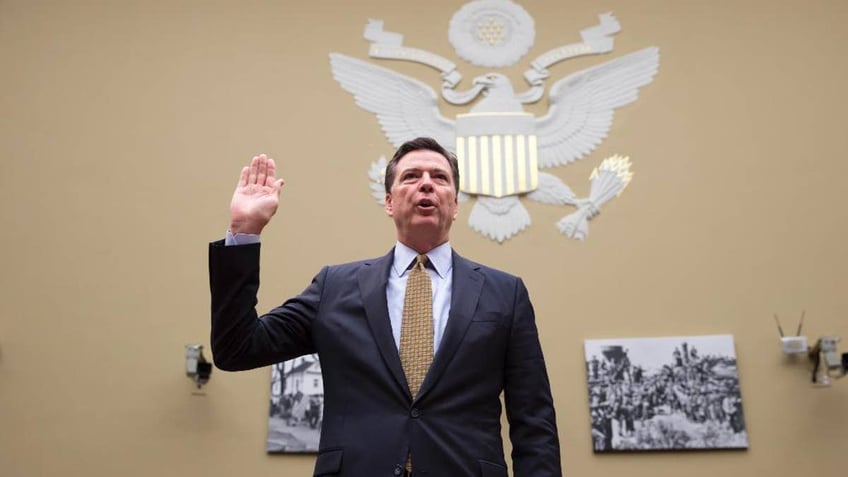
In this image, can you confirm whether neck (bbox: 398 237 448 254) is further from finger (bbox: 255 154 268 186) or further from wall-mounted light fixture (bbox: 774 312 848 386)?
wall-mounted light fixture (bbox: 774 312 848 386)

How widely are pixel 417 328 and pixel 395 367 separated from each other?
15cm

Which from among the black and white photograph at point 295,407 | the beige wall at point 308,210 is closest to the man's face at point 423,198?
the black and white photograph at point 295,407

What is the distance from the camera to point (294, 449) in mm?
4539

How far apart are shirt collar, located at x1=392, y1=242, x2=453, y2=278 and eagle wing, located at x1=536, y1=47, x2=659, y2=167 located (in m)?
2.96

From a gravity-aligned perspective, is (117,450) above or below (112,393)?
below

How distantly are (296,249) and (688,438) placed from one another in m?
2.65

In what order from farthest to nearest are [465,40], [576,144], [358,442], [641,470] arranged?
[465,40] < [576,144] < [641,470] < [358,442]

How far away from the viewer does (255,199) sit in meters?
2.01

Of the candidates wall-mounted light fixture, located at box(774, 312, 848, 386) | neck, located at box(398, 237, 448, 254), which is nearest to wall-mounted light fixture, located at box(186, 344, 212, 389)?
neck, located at box(398, 237, 448, 254)

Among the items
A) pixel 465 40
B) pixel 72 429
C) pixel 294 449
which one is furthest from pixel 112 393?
pixel 465 40

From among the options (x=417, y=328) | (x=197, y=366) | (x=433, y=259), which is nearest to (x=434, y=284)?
(x=433, y=259)

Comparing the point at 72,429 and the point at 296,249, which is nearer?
the point at 72,429

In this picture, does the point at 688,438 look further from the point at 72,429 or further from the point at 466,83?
the point at 72,429

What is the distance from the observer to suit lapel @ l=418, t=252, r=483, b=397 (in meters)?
1.95
